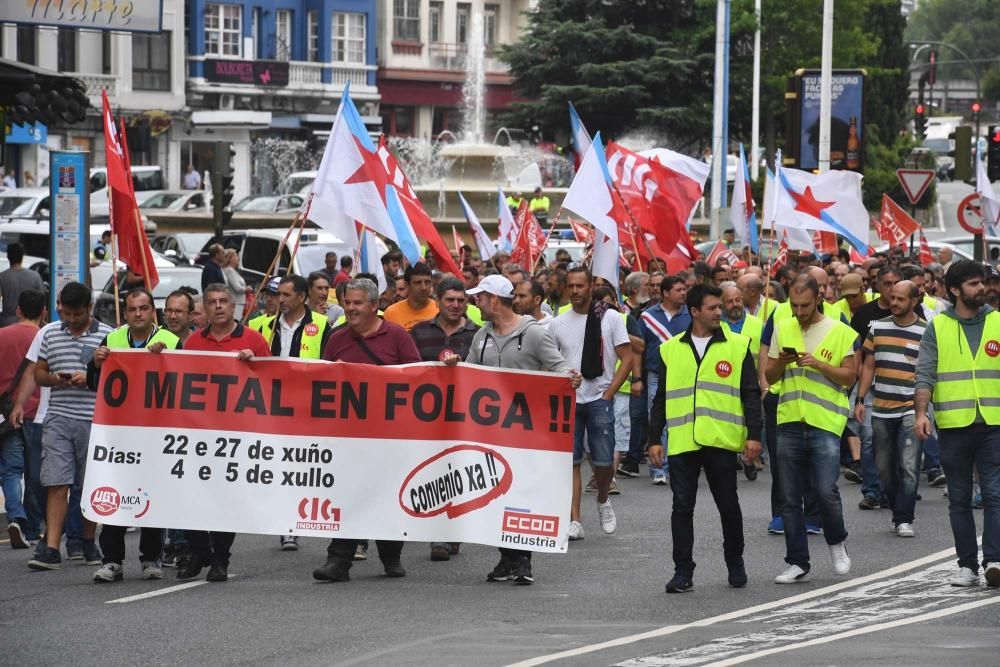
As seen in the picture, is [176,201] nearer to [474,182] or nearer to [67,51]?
[474,182]

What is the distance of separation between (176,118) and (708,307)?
52.4 metres

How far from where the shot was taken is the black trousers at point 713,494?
10.2 metres

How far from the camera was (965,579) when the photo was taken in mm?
10305

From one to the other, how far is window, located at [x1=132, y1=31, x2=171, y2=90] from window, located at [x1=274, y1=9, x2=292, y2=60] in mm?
5124

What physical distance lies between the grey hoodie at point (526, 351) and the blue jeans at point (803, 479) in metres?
1.40

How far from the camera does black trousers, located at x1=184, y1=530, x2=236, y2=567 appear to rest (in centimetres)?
1076

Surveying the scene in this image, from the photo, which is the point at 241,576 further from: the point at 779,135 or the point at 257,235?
the point at 779,135

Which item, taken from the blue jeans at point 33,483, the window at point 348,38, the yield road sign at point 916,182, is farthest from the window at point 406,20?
the blue jeans at point 33,483

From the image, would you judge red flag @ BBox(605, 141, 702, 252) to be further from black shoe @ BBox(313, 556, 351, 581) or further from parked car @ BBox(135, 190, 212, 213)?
parked car @ BBox(135, 190, 212, 213)

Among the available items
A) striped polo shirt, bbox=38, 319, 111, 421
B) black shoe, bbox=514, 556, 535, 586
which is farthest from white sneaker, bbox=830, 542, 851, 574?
striped polo shirt, bbox=38, 319, 111, 421

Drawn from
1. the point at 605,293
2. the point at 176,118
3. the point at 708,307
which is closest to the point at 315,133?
the point at 176,118

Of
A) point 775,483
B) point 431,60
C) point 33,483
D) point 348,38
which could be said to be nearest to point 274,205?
point 348,38

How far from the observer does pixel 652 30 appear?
56.9m

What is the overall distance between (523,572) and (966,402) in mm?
2677
